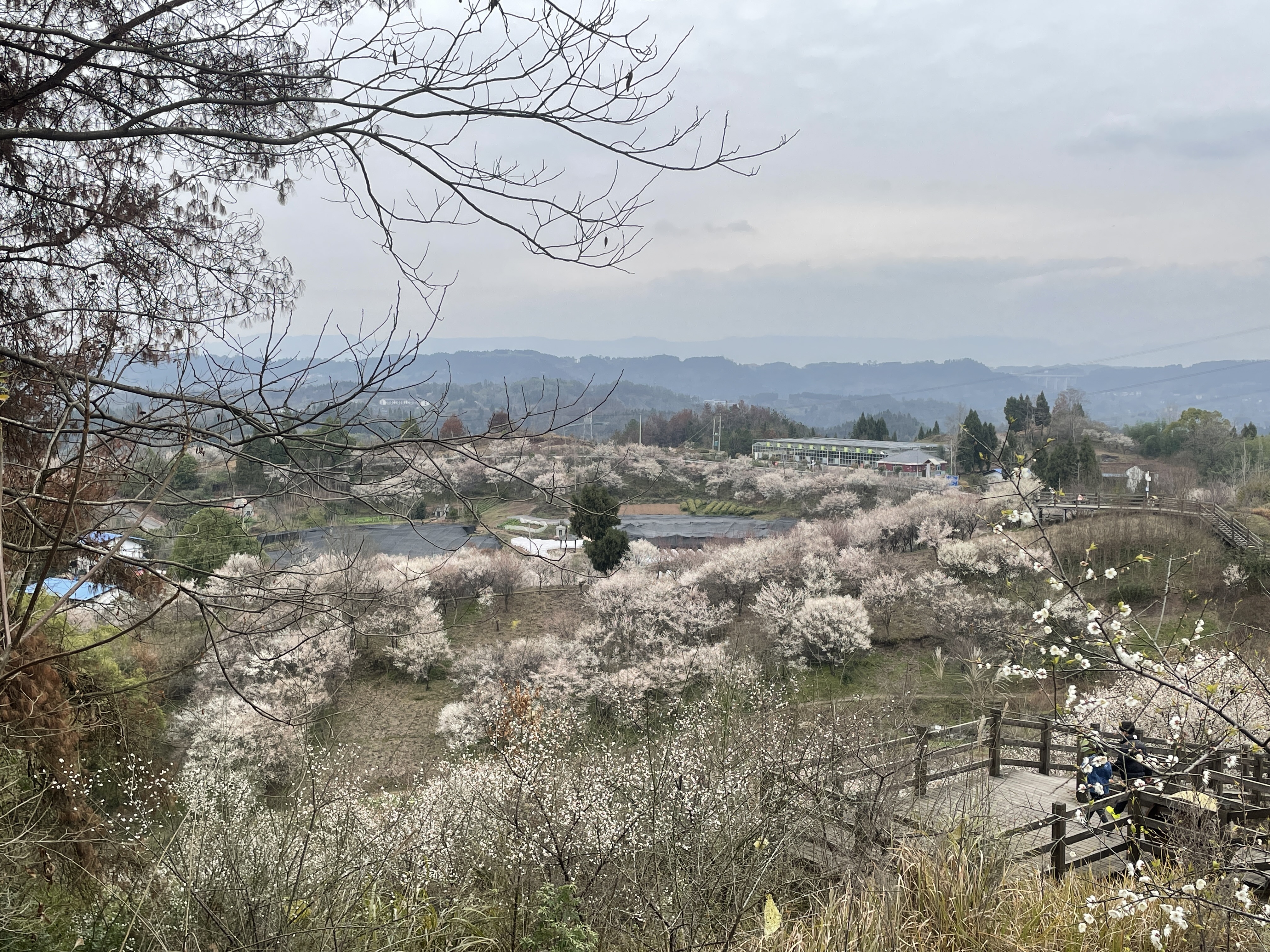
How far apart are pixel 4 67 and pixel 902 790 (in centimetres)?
708

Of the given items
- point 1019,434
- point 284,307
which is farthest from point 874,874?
point 1019,434

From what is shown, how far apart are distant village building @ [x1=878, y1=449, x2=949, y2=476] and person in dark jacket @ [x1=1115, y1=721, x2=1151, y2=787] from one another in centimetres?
4109

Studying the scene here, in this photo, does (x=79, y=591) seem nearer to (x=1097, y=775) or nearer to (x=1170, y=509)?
(x=1097, y=775)

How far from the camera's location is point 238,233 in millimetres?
3770

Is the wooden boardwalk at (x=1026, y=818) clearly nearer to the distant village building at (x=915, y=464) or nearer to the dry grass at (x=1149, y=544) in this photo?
the dry grass at (x=1149, y=544)

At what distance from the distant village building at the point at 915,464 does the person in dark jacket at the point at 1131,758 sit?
4109 cm

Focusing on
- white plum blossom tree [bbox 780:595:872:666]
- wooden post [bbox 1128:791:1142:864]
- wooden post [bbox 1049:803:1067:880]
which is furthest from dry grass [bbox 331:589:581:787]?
wooden post [bbox 1128:791:1142:864]

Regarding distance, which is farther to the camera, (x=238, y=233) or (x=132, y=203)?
(x=238, y=233)

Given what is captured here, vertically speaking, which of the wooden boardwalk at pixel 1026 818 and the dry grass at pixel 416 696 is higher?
the wooden boardwalk at pixel 1026 818

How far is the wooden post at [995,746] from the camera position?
767cm

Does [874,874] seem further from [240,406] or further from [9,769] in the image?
[9,769]

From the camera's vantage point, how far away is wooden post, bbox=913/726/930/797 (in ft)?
19.8

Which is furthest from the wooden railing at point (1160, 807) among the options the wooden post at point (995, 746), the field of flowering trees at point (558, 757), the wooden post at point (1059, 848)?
the wooden post at point (995, 746)

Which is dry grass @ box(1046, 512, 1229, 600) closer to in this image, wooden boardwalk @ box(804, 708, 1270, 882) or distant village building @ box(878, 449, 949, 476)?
wooden boardwalk @ box(804, 708, 1270, 882)
